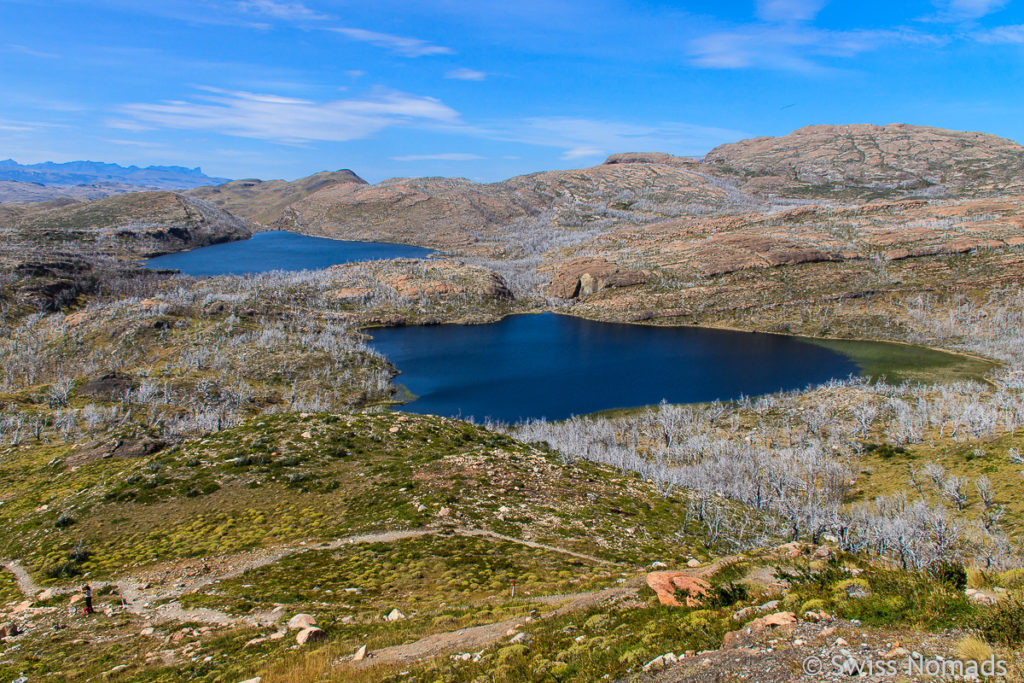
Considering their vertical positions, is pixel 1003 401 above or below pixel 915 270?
below

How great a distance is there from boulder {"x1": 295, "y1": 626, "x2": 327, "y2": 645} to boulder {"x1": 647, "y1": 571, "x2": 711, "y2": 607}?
40.9 feet

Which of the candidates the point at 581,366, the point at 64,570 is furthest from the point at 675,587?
the point at 581,366

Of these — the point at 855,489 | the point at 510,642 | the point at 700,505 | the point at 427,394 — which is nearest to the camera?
the point at 510,642

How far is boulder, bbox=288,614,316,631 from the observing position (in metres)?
20.8

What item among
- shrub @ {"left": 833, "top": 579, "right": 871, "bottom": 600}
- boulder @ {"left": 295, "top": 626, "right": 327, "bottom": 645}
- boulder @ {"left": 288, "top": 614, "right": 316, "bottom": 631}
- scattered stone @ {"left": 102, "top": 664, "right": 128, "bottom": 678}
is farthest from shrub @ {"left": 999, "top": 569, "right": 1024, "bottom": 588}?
scattered stone @ {"left": 102, "top": 664, "right": 128, "bottom": 678}

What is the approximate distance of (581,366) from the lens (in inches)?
5207

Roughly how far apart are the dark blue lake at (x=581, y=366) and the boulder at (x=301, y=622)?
76367 millimetres

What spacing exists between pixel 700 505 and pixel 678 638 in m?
33.6

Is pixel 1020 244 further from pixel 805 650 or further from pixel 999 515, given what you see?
pixel 805 650

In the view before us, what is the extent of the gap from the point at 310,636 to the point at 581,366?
115 meters

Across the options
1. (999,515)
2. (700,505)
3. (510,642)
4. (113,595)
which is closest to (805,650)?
(510,642)

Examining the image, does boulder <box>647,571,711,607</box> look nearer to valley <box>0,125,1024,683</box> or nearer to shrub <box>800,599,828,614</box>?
valley <box>0,125,1024,683</box>

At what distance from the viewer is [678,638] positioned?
50.0 ft

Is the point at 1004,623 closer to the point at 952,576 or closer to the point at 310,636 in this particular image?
the point at 952,576
